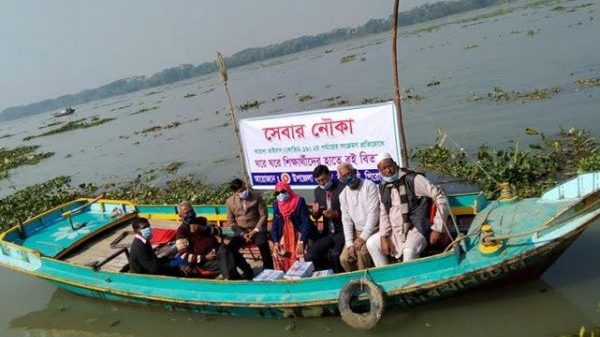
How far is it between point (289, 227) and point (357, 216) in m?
1.09

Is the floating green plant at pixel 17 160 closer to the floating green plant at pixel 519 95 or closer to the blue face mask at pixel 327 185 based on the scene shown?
the floating green plant at pixel 519 95

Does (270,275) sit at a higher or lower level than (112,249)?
higher

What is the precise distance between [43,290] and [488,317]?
326 inches

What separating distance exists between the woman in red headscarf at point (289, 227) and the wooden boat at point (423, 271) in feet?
2.49

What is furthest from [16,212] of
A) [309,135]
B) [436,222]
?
[436,222]

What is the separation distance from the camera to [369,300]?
596cm

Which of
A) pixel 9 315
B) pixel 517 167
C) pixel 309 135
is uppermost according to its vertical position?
pixel 309 135

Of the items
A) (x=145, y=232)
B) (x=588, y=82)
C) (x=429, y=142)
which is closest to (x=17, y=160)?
(x=429, y=142)

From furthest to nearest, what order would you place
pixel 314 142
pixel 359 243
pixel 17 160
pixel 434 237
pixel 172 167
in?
pixel 17 160 → pixel 172 167 → pixel 314 142 → pixel 359 243 → pixel 434 237

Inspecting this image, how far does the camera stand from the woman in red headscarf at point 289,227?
22.4ft

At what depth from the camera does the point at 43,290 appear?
9945 mm

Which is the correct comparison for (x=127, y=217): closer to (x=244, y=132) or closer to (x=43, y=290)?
(x=43, y=290)

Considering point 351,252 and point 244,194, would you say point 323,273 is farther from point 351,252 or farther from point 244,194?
point 244,194

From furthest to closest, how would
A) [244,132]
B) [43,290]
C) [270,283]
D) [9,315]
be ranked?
[43,290], [9,315], [244,132], [270,283]
